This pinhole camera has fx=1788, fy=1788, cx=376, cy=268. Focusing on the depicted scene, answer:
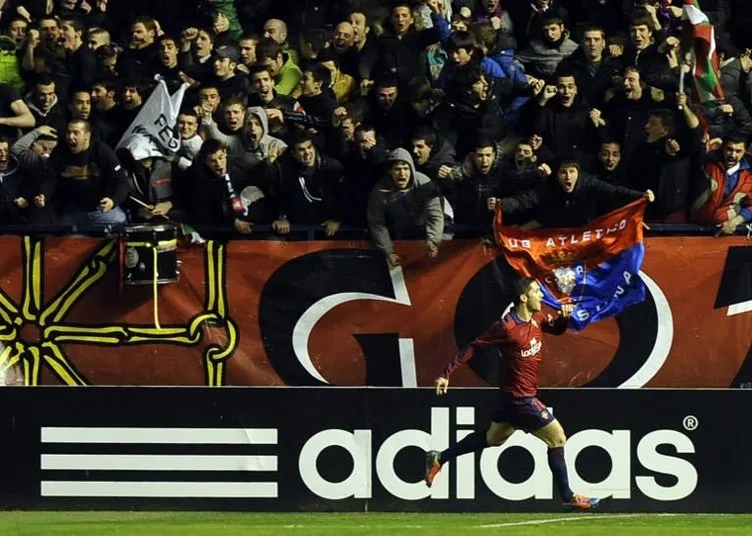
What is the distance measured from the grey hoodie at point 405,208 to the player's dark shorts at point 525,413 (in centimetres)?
162

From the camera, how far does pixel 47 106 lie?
55.5 feet

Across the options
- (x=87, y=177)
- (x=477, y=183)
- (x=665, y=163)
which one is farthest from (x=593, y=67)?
(x=87, y=177)

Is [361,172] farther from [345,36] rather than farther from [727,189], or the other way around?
[727,189]

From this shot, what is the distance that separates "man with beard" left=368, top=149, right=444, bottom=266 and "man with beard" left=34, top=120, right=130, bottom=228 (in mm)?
2265

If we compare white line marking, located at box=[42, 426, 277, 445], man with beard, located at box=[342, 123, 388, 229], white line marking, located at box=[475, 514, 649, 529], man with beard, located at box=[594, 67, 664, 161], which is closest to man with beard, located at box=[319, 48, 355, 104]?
man with beard, located at box=[342, 123, 388, 229]

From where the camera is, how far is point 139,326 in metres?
15.8

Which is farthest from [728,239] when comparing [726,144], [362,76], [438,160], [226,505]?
[226,505]

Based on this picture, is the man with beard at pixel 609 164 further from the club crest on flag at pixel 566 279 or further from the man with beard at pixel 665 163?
the club crest on flag at pixel 566 279

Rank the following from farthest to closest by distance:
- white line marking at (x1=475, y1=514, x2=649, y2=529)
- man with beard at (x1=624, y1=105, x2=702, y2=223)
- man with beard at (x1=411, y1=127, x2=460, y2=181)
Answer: man with beard at (x1=411, y1=127, x2=460, y2=181) < man with beard at (x1=624, y1=105, x2=702, y2=223) < white line marking at (x1=475, y1=514, x2=649, y2=529)

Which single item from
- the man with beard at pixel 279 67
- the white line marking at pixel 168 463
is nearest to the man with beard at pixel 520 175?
the man with beard at pixel 279 67

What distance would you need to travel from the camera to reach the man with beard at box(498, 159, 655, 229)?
15320mm

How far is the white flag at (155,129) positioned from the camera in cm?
1594

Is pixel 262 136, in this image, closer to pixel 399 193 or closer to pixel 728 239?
pixel 399 193

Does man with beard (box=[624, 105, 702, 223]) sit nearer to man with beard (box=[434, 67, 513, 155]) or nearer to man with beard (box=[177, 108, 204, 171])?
man with beard (box=[434, 67, 513, 155])
